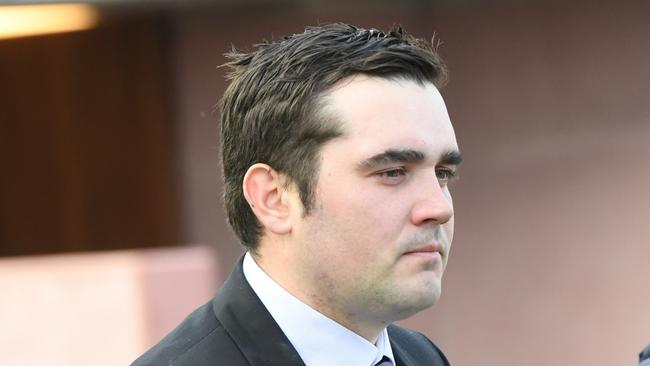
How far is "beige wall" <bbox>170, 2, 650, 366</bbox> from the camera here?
5.29 meters

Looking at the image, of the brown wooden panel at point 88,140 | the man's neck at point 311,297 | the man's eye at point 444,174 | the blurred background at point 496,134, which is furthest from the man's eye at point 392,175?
the brown wooden panel at point 88,140

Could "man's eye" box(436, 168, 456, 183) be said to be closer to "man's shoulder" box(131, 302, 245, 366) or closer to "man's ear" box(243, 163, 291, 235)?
"man's ear" box(243, 163, 291, 235)

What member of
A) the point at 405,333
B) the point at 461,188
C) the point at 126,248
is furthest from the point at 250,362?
the point at 126,248

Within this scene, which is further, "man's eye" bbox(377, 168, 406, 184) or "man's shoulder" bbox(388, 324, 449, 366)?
"man's shoulder" bbox(388, 324, 449, 366)

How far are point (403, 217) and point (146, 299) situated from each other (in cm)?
282

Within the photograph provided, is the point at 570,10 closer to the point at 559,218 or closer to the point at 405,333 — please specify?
the point at 559,218

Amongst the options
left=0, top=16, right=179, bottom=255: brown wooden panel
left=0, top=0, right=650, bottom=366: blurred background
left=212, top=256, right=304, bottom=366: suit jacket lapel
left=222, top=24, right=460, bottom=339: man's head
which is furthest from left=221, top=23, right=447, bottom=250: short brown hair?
left=0, top=16, right=179, bottom=255: brown wooden panel

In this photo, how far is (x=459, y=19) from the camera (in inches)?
215

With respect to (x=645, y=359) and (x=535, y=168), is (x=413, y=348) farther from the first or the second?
(x=535, y=168)

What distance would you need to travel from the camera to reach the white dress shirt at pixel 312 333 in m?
2.04

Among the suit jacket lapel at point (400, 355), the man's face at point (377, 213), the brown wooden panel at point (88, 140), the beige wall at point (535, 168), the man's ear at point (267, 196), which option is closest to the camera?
the man's face at point (377, 213)

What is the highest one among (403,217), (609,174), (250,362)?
(609,174)

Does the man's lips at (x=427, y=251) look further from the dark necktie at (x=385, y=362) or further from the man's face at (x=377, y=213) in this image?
the dark necktie at (x=385, y=362)

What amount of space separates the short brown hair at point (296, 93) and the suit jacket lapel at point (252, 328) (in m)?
0.11
